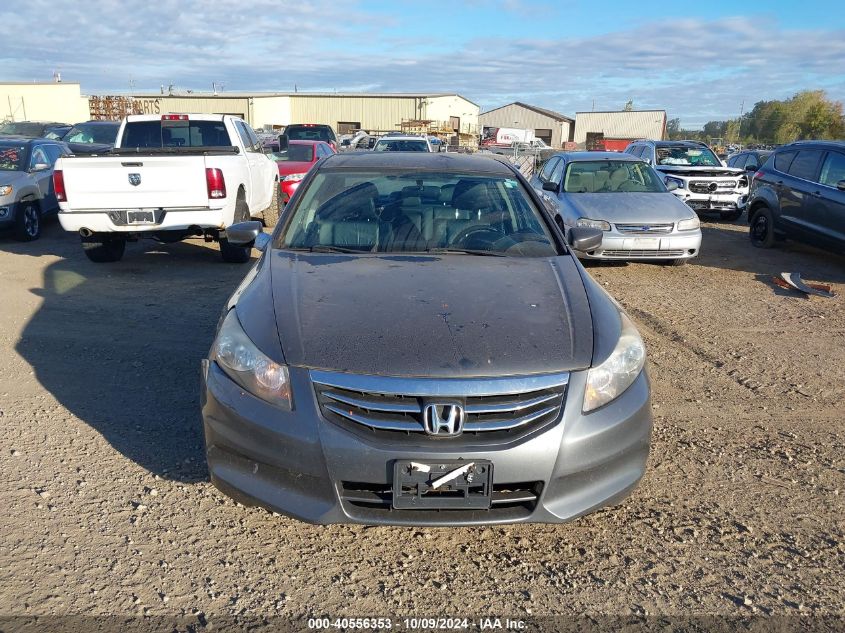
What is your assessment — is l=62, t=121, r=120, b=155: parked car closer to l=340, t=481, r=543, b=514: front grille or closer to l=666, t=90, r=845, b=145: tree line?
l=340, t=481, r=543, b=514: front grille

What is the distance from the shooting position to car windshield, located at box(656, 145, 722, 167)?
15367mm

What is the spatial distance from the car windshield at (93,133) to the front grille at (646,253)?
1290cm

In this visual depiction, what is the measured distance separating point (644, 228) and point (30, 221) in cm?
895

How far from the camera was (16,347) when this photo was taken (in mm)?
5738

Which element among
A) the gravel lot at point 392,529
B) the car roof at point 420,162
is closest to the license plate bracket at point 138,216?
the gravel lot at point 392,529

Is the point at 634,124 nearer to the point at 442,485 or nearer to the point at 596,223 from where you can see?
the point at 596,223

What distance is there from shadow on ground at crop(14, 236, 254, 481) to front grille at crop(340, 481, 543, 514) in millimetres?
1273

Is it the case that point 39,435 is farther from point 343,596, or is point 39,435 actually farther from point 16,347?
point 343,596

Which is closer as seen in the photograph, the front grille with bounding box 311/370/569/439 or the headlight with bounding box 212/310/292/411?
the front grille with bounding box 311/370/569/439

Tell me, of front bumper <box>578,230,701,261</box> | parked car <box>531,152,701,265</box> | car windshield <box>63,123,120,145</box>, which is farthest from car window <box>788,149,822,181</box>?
car windshield <box>63,123,120,145</box>

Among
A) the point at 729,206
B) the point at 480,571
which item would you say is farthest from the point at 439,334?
the point at 729,206

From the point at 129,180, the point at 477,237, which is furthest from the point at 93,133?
the point at 477,237

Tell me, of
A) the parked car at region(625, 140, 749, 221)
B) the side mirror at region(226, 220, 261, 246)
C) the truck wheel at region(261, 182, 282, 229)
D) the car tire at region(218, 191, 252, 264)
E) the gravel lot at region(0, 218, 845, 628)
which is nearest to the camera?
the gravel lot at region(0, 218, 845, 628)

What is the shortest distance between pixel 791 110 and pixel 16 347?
272 ft
